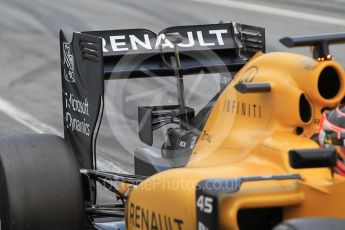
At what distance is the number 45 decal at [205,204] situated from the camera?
480cm

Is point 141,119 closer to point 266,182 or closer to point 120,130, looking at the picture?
point 266,182

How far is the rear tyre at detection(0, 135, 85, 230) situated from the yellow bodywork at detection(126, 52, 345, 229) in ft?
1.43

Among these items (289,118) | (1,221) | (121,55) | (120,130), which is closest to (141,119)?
(121,55)

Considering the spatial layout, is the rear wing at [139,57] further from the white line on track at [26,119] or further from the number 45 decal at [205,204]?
the white line on track at [26,119]

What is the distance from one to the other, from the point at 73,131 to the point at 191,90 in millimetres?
5567

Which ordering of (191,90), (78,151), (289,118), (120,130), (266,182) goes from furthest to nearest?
(191,90)
(120,130)
(78,151)
(289,118)
(266,182)

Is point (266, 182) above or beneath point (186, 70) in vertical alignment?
beneath

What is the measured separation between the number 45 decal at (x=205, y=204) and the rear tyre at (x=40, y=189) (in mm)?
1499

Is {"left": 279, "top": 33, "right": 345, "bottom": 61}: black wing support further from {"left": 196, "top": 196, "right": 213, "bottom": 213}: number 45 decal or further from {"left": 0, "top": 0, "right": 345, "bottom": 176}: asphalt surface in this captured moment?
{"left": 0, "top": 0, "right": 345, "bottom": 176}: asphalt surface

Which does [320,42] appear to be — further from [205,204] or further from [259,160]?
[205,204]

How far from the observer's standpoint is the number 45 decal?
189 inches

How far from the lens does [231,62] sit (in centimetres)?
747

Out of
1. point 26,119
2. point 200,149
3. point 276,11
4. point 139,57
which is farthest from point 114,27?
point 200,149

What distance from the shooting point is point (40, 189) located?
6.15m
